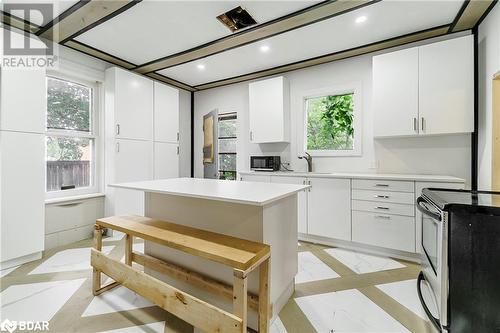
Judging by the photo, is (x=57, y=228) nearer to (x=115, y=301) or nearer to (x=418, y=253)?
(x=115, y=301)

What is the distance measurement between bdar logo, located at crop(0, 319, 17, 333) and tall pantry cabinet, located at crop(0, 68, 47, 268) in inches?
41.3

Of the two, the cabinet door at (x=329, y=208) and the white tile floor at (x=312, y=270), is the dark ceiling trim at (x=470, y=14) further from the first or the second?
the white tile floor at (x=312, y=270)

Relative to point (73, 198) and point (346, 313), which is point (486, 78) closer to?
point (346, 313)

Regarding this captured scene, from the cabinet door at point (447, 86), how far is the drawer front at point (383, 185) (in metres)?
0.68

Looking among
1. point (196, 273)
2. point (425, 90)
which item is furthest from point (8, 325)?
point (425, 90)

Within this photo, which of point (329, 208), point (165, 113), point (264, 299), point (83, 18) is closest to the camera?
point (264, 299)

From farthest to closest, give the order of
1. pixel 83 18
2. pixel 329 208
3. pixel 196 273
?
1. pixel 329 208
2. pixel 83 18
3. pixel 196 273

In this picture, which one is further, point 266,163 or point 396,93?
point 266,163

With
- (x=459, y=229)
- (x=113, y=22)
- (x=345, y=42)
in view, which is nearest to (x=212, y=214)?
(x=459, y=229)

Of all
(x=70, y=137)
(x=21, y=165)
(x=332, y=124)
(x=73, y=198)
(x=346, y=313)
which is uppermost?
(x=332, y=124)

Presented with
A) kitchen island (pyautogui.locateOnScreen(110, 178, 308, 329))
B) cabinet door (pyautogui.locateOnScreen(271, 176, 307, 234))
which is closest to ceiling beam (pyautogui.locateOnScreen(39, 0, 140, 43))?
kitchen island (pyautogui.locateOnScreen(110, 178, 308, 329))

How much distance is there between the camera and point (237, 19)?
2496mm

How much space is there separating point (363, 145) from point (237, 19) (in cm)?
231
